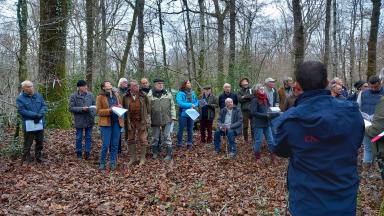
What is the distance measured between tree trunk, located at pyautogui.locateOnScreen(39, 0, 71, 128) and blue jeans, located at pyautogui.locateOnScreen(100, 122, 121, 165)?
3.19 metres

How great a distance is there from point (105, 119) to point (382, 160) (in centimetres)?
571

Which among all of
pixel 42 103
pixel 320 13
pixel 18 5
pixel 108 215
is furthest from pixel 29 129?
pixel 320 13

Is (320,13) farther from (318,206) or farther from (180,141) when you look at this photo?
(318,206)

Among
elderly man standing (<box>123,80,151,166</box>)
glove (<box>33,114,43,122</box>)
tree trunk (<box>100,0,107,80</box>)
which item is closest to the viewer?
glove (<box>33,114,43,122</box>)

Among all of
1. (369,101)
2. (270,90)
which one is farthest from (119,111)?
(369,101)

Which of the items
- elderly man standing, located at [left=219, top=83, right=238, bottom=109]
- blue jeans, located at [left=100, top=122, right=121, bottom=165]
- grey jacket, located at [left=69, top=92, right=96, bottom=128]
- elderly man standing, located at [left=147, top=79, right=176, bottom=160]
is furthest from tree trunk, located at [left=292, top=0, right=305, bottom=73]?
grey jacket, located at [left=69, top=92, right=96, bottom=128]

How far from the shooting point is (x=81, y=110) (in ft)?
31.2

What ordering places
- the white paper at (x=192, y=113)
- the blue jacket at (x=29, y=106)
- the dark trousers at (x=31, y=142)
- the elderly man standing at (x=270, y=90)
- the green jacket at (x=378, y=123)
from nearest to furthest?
1. the green jacket at (x=378, y=123)
2. the blue jacket at (x=29, y=106)
3. the dark trousers at (x=31, y=142)
4. the white paper at (x=192, y=113)
5. the elderly man standing at (x=270, y=90)

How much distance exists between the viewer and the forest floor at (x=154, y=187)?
603 centimetres

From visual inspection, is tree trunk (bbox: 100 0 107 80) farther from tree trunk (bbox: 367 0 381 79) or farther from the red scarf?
tree trunk (bbox: 367 0 381 79)

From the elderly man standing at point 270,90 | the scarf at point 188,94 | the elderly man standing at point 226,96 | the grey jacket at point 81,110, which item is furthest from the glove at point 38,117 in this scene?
the elderly man standing at point 270,90

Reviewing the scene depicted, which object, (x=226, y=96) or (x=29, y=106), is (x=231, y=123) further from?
(x=29, y=106)

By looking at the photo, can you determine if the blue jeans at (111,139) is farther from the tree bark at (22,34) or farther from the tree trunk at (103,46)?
the tree trunk at (103,46)

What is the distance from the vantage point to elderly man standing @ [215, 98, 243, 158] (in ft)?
32.5
